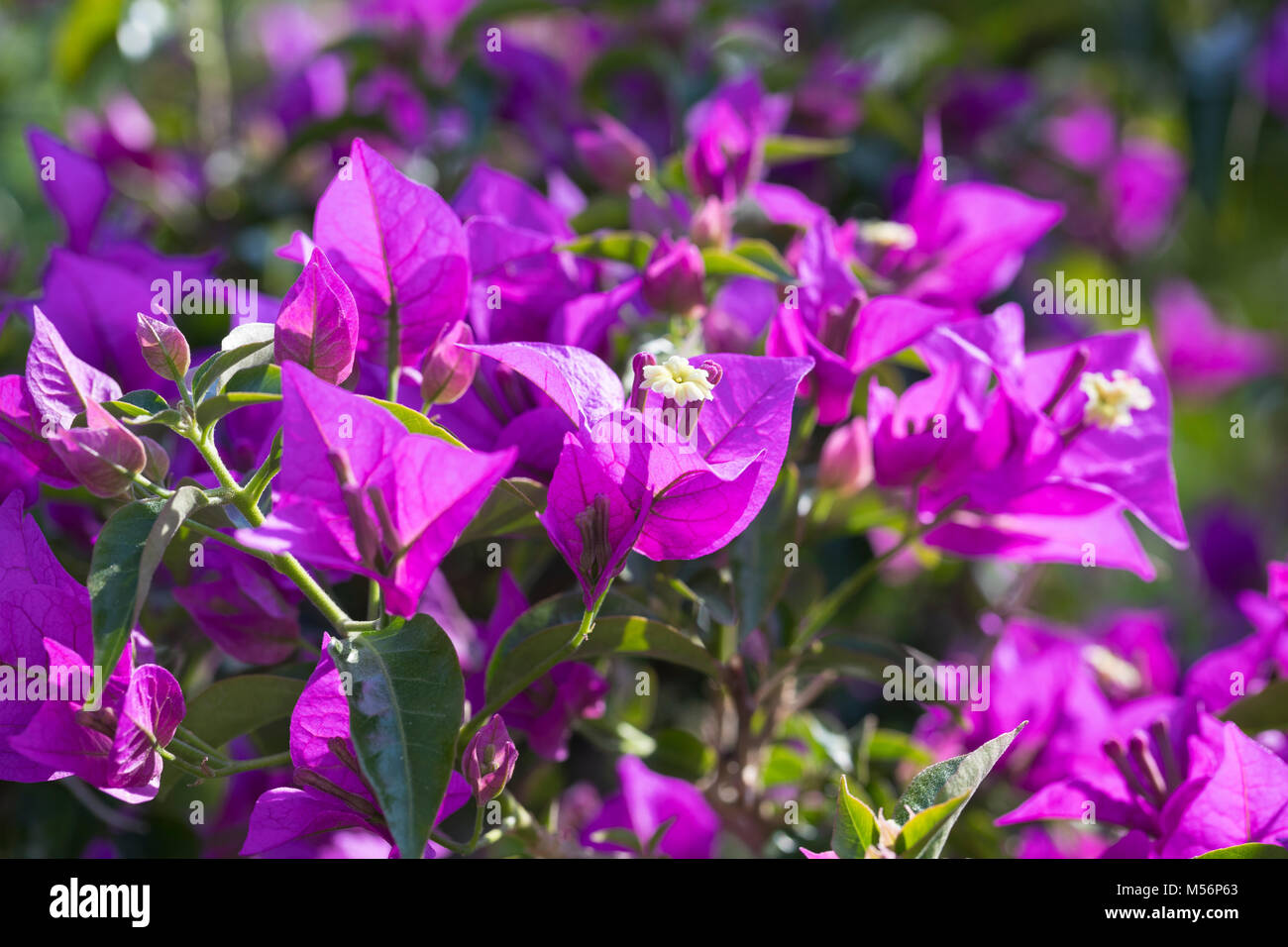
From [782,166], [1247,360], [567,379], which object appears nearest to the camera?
[567,379]

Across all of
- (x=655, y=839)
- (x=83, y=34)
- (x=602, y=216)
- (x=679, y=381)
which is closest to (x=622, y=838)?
(x=655, y=839)

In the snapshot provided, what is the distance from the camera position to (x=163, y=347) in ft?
1.70

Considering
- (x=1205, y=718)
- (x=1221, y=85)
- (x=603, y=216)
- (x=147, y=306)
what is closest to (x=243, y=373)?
(x=147, y=306)

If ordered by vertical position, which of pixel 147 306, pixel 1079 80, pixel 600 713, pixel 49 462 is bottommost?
pixel 600 713

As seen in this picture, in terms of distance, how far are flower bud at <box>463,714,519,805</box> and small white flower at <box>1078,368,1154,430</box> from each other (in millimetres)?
374

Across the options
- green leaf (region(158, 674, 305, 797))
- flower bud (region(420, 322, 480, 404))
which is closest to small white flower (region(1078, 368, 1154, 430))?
flower bud (region(420, 322, 480, 404))

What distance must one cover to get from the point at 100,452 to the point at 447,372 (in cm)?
16

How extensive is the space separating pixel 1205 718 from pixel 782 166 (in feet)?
2.31

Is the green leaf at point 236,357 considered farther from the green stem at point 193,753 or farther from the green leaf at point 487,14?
the green leaf at point 487,14

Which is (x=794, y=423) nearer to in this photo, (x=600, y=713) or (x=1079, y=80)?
(x=600, y=713)

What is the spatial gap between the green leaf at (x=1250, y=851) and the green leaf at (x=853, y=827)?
0.56 ft

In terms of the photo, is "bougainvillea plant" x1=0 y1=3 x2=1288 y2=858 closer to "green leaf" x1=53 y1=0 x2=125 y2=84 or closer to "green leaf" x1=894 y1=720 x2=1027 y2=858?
"green leaf" x1=894 y1=720 x2=1027 y2=858

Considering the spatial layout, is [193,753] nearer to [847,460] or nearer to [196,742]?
[196,742]

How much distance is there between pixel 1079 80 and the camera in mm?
1745
